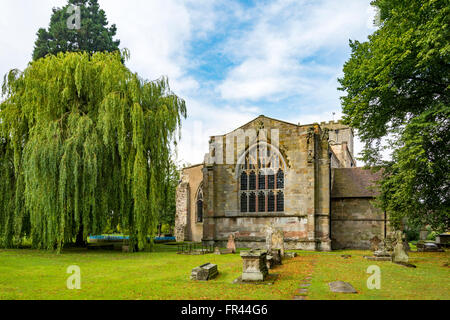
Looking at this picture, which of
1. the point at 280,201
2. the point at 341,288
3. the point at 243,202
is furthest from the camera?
the point at 243,202

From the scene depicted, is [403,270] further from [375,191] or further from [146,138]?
[146,138]

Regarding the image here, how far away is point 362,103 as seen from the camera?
15672 millimetres

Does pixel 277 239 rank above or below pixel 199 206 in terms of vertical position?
below

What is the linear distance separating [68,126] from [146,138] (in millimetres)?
4033

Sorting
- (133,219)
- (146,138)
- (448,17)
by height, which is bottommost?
(133,219)

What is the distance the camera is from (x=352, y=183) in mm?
25859

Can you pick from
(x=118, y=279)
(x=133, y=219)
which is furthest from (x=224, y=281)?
(x=133, y=219)

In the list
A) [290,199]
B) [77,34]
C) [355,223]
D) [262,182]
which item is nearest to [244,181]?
[262,182]

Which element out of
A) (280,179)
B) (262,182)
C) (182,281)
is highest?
(280,179)

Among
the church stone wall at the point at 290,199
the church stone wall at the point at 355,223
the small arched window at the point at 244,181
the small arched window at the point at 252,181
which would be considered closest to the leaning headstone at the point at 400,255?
the church stone wall at the point at 290,199

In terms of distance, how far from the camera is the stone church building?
23.0m

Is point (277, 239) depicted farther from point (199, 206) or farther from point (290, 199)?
point (199, 206)

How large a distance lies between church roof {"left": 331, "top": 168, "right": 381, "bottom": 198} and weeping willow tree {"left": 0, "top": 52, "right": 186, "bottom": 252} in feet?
42.4

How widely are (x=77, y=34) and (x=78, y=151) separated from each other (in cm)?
1780
